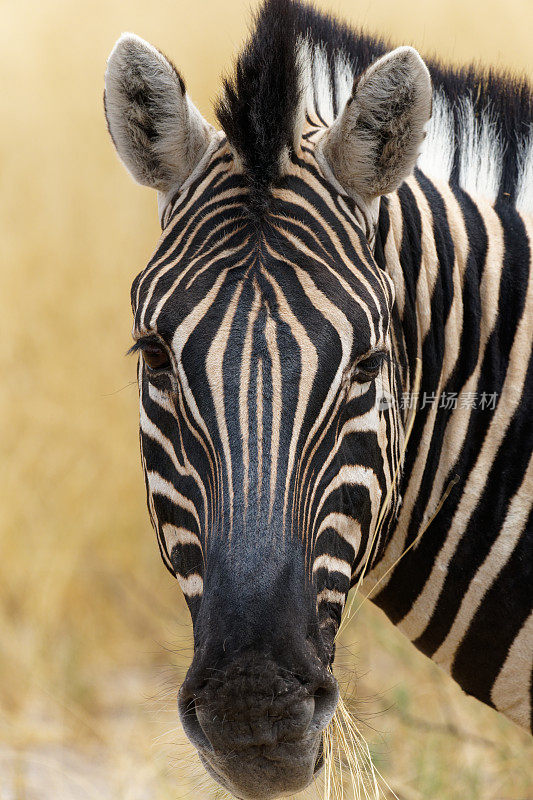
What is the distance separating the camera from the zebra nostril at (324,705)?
92.4 inches

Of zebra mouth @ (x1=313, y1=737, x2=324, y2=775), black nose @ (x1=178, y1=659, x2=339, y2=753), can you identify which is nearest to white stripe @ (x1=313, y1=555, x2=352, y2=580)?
black nose @ (x1=178, y1=659, x2=339, y2=753)

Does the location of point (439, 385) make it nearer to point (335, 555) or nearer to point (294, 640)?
point (335, 555)

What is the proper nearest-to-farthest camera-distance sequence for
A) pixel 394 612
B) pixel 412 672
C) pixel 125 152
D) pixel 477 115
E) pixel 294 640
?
1. pixel 294 640
2. pixel 125 152
3. pixel 394 612
4. pixel 477 115
5. pixel 412 672

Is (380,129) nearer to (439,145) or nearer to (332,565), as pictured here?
(439,145)

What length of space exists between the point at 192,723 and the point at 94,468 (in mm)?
6201

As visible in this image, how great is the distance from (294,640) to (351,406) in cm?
87

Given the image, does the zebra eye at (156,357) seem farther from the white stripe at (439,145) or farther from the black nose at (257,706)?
the white stripe at (439,145)

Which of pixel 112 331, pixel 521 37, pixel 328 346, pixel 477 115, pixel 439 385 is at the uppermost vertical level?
pixel 521 37

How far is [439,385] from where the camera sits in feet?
11.1

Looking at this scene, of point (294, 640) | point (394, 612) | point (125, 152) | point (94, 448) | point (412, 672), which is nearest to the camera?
point (294, 640)

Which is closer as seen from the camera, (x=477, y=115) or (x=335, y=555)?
(x=335, y=555)

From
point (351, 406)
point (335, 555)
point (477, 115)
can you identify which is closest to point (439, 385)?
point (351, 406)

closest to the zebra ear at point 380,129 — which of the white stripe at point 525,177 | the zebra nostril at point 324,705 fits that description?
the white stripe at point 525,177

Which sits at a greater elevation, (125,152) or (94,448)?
(125,152)
